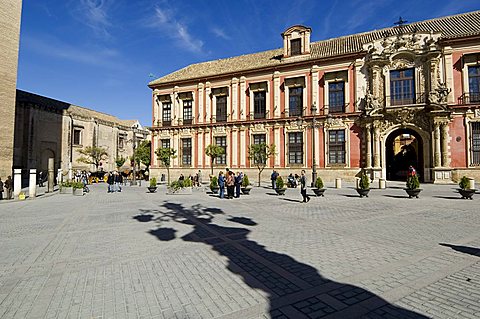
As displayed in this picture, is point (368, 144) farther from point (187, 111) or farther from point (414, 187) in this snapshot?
point (187, 111)

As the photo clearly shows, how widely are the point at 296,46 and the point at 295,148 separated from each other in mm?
10802

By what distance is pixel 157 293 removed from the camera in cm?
342

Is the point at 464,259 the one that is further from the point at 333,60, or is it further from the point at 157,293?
the point at 333,60

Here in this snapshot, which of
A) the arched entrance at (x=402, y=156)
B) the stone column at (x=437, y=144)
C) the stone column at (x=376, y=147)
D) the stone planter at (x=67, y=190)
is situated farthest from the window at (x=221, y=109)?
the stone column at (x=437, y=144)

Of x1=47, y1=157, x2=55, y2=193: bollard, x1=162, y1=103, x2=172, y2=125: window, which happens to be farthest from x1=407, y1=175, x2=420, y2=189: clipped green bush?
x1=162, y1=103, x2=172, y2=125: window

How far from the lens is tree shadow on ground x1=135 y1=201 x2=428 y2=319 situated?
2.96 meters

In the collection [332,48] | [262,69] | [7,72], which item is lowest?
[7,72]

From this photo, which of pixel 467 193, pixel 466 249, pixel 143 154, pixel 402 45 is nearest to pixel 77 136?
pixel 143 154

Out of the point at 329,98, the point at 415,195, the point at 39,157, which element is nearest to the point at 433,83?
the point at 329,98

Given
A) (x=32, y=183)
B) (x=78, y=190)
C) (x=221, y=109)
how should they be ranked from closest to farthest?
(x=32, y=183) → (x=78, y=190) → (x=221, y=109)

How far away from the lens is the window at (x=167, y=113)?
32.0 m

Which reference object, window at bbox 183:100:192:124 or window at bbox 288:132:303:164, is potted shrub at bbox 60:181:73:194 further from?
window at bbox 288:132:303:164

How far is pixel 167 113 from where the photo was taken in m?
32.4

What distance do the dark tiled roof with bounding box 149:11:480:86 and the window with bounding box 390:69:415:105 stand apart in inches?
140
